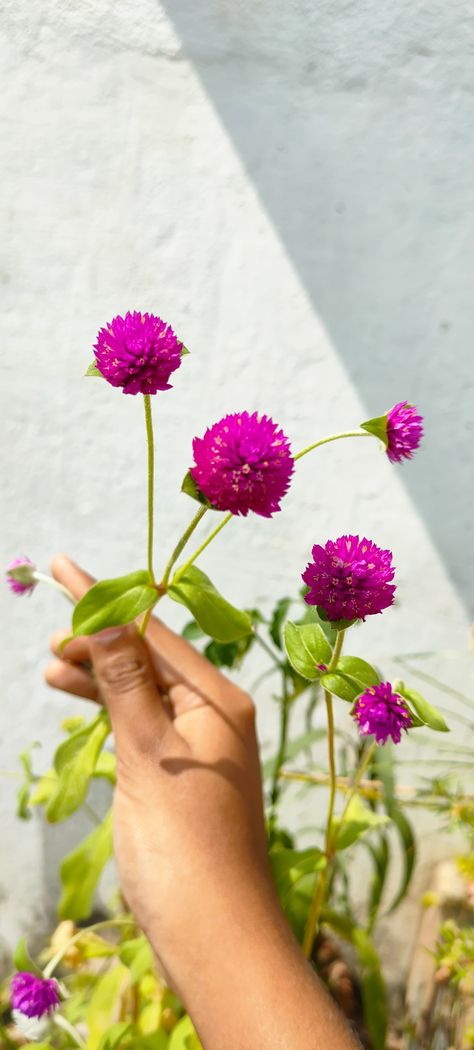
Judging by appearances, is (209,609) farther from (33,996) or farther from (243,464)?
(33,996)

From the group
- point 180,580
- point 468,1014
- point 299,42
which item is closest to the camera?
point 180,580

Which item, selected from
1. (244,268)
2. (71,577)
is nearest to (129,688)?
(71,577)

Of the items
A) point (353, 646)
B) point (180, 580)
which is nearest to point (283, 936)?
point (180, 580)

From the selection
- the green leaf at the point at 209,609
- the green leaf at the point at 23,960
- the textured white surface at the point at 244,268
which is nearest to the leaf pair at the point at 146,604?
the green leaf at the point at 209,609

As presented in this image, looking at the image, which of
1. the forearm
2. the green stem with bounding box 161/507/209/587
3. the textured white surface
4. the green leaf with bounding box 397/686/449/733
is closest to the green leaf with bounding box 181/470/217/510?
the green stem with bounding box 161/507/209/587

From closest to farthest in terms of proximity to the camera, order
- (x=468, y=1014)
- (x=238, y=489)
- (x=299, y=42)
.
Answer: (x=238, y=489) → (x=468, y=1014) → (x=299, y=42)

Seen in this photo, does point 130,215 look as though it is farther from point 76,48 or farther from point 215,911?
point 215,911
